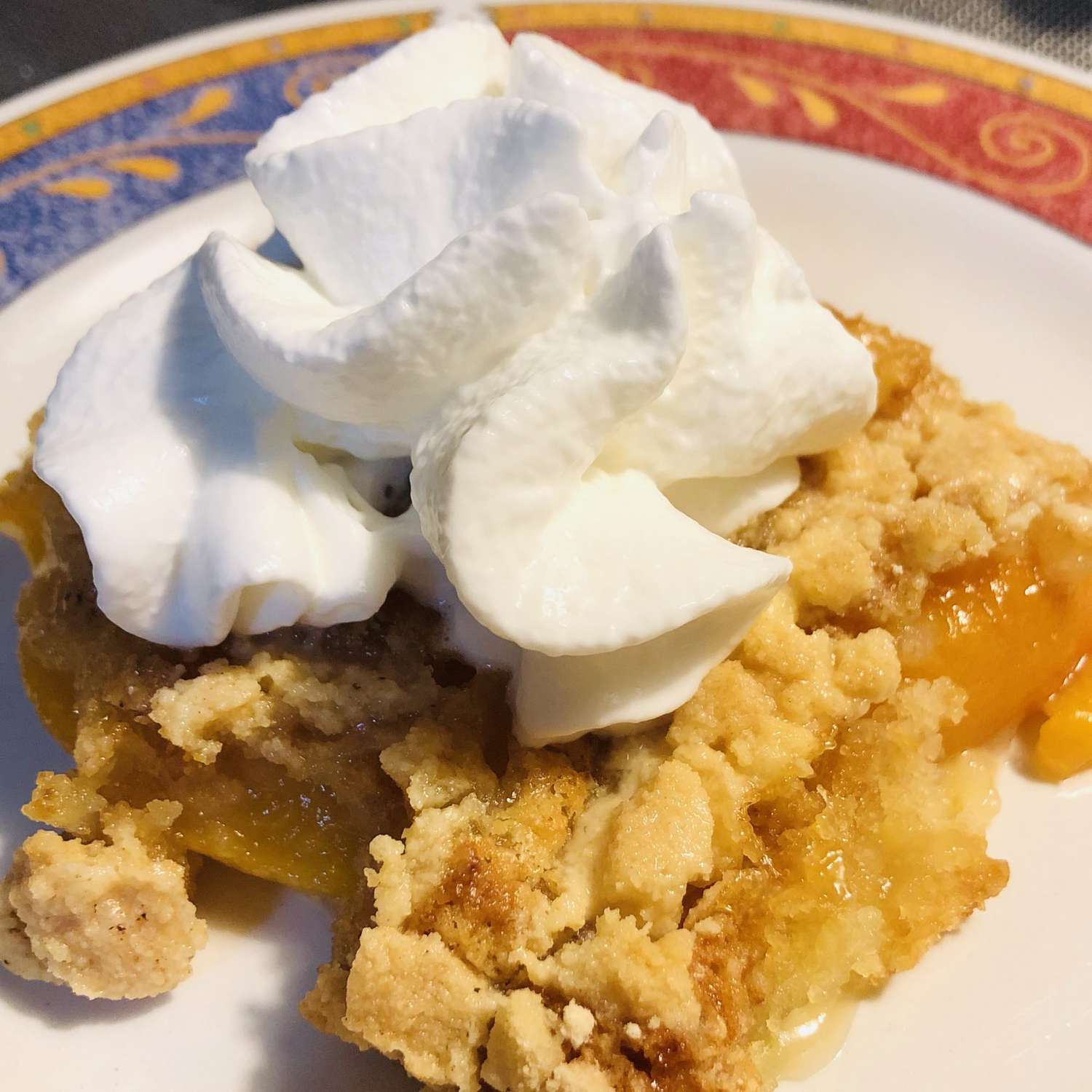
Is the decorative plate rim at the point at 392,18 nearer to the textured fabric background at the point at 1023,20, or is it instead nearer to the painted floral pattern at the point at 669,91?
the painted floral pattern at the point at 669,91

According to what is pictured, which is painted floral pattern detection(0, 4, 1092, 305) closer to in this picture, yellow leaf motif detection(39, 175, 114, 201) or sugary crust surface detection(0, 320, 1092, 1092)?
yellow leaf motif detection(39, 175, 114, 201)

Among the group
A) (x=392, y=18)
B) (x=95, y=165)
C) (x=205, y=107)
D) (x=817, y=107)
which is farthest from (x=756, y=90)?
(x=95, y=165)

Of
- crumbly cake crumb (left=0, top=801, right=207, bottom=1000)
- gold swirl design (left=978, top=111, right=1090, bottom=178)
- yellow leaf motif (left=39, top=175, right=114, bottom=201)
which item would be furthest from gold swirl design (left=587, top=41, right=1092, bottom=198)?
crumbly cake crumb (left=0, top=801, right=207, bottom=1000)

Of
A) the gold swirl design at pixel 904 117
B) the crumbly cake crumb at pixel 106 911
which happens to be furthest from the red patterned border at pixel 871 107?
the crumbly cake crumb at pixel 106 911

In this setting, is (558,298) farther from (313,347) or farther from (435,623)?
(435,623)

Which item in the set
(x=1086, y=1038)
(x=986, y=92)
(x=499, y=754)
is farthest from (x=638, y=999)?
(x=986, y=92)

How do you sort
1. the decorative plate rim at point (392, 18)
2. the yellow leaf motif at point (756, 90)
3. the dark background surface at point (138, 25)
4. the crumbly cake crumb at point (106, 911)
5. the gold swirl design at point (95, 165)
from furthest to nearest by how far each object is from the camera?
the dark background surface at point (138, 25), the yellow leaf motif at point (756, 90), the decorative plate rim at point (392, 18), the gold swirl design at point (95, 165), the crumbly cake crumb at point (106, 911)
